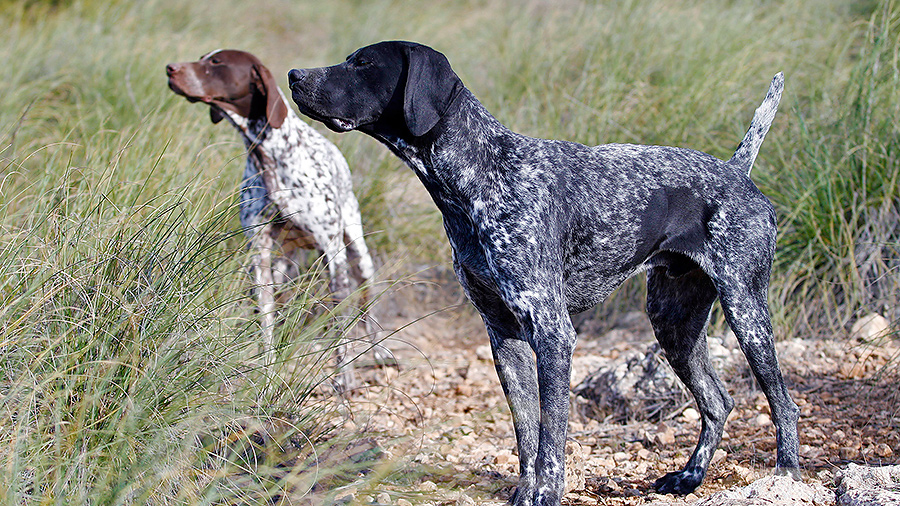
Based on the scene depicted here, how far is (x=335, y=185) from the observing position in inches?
189

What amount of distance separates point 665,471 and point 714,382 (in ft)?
1.46

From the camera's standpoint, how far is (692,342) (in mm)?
3473

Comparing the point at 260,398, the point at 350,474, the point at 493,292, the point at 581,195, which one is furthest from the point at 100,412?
the point at 581,195

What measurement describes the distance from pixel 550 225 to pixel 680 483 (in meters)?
1.19

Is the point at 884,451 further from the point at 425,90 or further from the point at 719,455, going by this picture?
the point at 425,90

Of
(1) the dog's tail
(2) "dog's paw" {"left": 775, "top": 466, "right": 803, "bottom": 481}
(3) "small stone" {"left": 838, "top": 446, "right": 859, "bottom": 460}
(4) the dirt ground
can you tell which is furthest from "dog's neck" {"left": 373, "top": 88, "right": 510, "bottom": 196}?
(3) "small stone" {"left": 838, "top": 446, "right": 859, "bottom": 460}

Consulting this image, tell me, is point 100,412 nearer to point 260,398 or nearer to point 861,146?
point 260,398

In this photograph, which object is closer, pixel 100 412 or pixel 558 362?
pixel 100 412

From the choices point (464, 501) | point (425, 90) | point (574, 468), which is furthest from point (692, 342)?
point (425, 90)

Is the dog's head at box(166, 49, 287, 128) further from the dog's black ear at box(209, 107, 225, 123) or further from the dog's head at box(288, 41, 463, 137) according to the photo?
the dog's head at box(288, 41, 463, 137)

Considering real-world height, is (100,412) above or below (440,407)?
above

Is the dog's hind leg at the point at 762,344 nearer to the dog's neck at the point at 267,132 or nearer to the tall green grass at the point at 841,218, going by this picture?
the tall green grass at the point at 841,218

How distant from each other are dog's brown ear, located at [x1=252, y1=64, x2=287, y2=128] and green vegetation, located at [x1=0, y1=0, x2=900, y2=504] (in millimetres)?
256

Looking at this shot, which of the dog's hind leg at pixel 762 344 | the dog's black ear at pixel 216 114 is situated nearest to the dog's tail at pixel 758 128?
the dog's hind leg at pixel 762 344
